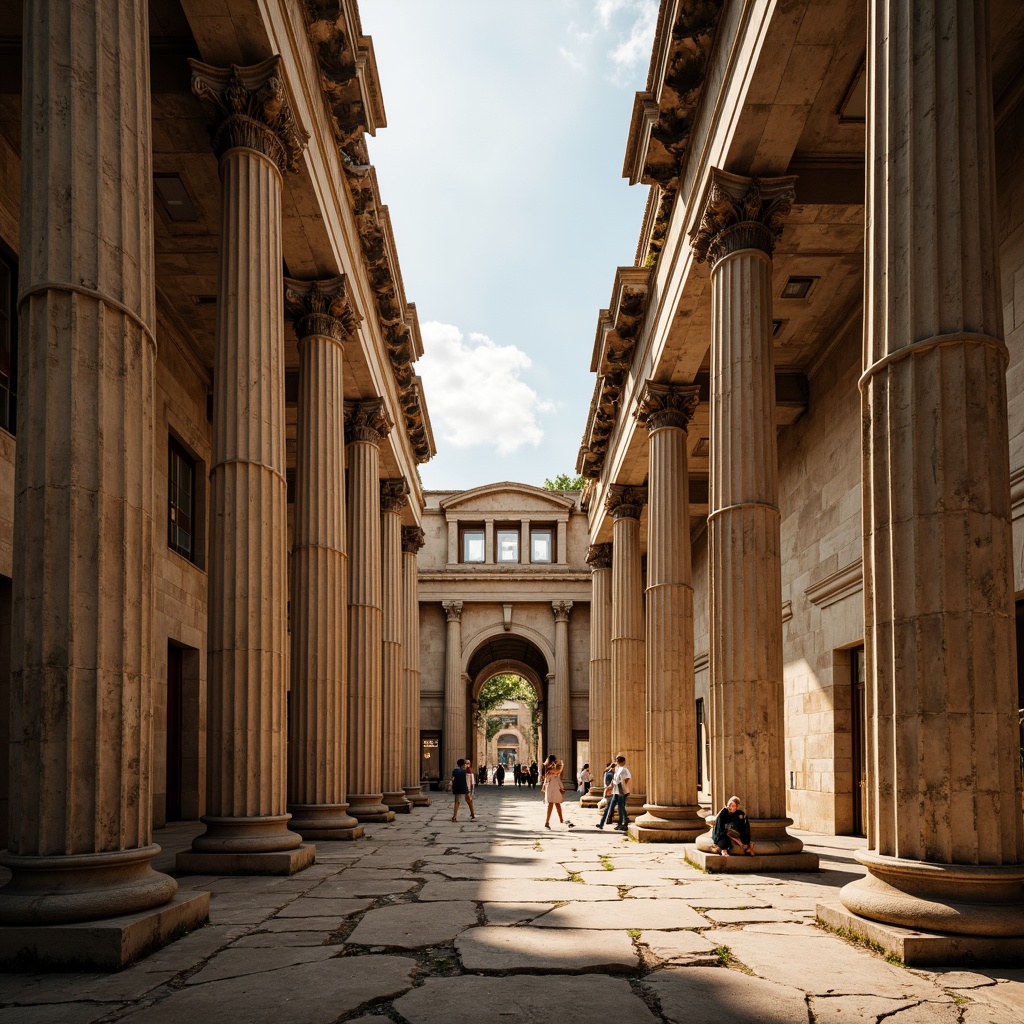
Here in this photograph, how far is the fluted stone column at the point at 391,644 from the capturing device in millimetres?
28688

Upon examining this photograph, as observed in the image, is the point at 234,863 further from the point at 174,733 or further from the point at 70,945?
the point at 174,733

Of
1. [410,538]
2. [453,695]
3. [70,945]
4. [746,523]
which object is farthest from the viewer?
[453,695]

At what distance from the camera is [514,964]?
23.0ft

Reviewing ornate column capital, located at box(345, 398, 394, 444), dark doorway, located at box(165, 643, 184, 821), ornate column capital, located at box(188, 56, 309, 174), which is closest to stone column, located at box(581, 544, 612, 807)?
ornate column capital, located at box(345, 398, 394, 444)

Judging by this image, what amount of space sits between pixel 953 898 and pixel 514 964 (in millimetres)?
2970

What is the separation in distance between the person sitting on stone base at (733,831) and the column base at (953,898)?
499 centimetres

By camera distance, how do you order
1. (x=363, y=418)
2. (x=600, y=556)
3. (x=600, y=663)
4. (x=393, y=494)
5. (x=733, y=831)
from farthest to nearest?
(x=600, y=556), (x=600, y=663), (x=393, y=494), (x=363, y=418), (x=733, y=831)

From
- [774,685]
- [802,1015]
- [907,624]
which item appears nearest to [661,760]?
[774,685]

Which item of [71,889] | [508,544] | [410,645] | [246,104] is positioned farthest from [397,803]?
[71,889]

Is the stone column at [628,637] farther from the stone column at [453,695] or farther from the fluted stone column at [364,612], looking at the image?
the stone column at [453,695]

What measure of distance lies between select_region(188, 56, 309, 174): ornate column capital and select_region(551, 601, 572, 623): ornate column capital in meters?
34.5

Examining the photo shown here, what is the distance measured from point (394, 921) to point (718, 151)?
10.5m

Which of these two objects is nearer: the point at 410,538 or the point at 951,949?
the point at 951,949

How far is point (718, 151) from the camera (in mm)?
13961
